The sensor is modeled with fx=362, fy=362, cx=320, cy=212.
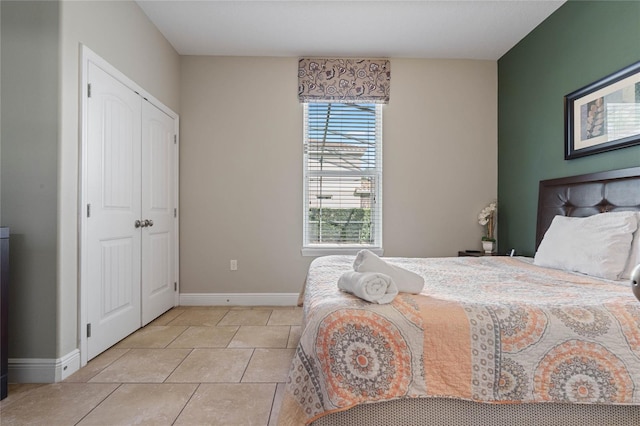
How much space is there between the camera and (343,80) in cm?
381

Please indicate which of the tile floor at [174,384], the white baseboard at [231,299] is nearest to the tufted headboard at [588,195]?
the tile floor at [174,384]

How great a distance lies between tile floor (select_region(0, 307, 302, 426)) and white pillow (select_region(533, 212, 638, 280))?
184 cm

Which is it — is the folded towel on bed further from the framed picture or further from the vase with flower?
the vase with flower

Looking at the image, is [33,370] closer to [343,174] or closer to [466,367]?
[466,367]

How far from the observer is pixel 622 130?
2.32 metres

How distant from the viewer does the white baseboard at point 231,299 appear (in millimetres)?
3824

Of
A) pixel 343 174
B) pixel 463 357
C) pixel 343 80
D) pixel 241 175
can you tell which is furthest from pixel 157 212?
pixel 463 357

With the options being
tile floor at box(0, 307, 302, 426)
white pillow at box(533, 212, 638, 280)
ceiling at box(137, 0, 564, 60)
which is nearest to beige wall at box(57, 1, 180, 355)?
tile floor at box(0, 307, 302, 426)

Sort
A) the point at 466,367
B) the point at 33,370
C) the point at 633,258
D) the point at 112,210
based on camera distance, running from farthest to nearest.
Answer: the point at 112,210 → the point at 33,370 → the point at 633,258 → the point at 466,367

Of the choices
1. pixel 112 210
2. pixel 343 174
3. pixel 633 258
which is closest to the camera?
pixel 633 258

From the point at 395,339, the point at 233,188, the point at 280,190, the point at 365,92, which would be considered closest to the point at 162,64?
the point at 233,188

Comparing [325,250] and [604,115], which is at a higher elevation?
[604,115]

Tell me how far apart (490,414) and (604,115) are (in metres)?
2.25

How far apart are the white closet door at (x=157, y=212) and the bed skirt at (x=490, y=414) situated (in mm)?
2481
